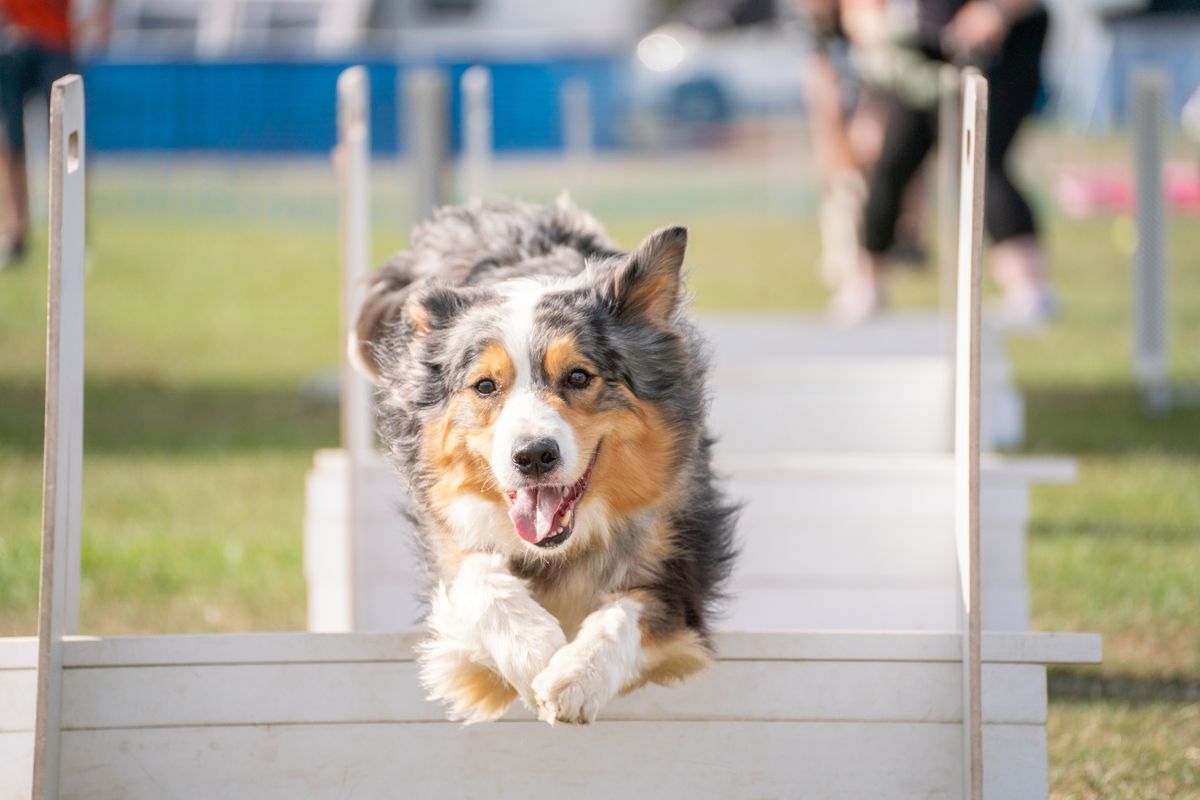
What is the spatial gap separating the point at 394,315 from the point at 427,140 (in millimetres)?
2676

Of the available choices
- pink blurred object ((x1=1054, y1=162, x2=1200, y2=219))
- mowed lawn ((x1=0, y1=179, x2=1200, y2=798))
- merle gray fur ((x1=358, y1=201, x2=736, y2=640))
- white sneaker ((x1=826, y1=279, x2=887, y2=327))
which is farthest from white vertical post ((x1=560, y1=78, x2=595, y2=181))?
merle gray fur ((x1=358, y1=201, x2=736, y2=640))

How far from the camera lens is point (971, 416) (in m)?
2.58

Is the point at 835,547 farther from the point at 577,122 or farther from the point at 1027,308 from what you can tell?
the point at 577,122

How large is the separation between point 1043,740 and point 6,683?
1.80 metres

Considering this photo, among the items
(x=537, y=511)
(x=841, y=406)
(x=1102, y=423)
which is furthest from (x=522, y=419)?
(x=1102, y=423)

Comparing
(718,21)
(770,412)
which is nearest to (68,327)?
(770,412)

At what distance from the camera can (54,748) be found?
267 cm

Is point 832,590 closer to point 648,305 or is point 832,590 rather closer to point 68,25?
point 648,305

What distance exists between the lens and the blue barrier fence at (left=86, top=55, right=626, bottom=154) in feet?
55.4

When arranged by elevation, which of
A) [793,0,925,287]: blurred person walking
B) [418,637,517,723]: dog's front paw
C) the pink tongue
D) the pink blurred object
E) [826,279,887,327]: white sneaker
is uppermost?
the pink blurred object

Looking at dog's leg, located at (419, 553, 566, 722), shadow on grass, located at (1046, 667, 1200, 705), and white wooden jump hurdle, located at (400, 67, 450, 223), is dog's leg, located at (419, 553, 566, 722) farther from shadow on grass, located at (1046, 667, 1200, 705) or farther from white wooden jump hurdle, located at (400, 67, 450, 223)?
white wooden jump hurdle, located at (400, 67, 450, 223)

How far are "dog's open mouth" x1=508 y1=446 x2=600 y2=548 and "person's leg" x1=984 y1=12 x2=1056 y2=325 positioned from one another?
4044mm

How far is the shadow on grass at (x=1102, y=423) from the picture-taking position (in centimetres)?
698

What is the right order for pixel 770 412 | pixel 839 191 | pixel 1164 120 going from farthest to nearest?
Result: pixel 839 191 → pixel 1164 120 → pixel 770 412
